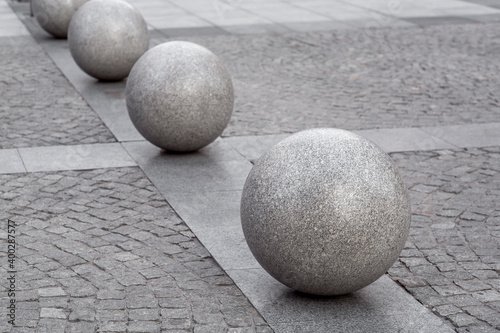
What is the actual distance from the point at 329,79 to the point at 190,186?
5778 mm

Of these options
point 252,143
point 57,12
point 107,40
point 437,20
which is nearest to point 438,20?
point 437,20

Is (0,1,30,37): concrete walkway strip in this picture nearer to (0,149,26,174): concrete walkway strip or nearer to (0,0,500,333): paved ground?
(0,0,500,333): paved ground

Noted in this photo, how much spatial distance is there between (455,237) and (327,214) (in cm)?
215

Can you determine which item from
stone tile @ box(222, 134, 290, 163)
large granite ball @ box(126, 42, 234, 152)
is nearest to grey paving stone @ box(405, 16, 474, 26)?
stone tile @ box(222, 134, 290, 163)

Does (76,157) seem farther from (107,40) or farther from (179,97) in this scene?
(107,40)

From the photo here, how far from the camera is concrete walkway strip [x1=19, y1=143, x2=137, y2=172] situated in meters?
9.02

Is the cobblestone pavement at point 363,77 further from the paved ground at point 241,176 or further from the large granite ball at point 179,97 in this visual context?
the large granite ball at point 179,97

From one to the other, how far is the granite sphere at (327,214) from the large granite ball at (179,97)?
3.31 m

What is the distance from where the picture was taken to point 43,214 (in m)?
7.61

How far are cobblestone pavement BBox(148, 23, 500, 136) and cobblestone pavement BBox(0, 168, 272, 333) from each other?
2856 millimetres

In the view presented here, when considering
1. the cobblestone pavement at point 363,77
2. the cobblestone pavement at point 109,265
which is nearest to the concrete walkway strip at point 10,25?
the cobblestone pavement at point 363,77

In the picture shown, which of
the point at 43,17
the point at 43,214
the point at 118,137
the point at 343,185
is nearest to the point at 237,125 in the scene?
the point at 118,137

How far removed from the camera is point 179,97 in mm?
8953

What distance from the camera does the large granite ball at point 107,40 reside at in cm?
1288
